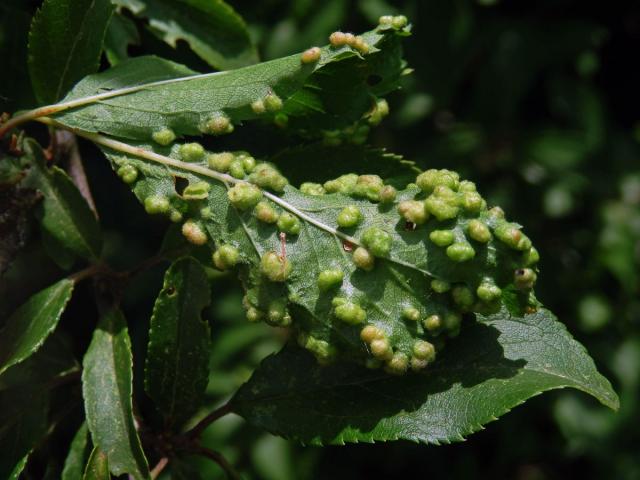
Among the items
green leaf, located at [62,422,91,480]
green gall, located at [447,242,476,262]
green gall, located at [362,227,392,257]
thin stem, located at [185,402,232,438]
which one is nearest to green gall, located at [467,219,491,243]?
green gall, located at [447,242,476,262]

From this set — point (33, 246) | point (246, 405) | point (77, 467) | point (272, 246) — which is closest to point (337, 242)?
point (272, 246)

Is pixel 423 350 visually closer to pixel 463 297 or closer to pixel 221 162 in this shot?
pixel 463 297

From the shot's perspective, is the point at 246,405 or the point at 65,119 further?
the point at 246,405

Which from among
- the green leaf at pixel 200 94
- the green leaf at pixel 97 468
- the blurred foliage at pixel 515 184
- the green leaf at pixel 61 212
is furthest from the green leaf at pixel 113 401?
the blurred foliage at pixel 515 184

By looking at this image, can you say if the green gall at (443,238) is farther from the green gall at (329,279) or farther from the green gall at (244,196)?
the green gall at (244,196)

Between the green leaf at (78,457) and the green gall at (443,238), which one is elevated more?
the green gall at (443,238)

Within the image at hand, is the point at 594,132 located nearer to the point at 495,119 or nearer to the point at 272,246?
the point at 495,119
